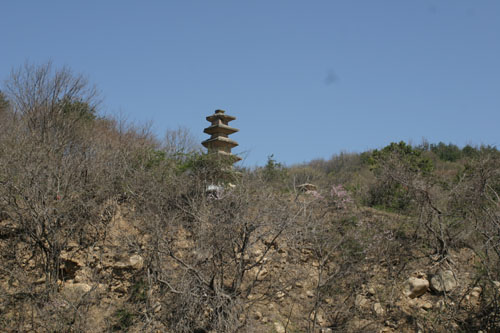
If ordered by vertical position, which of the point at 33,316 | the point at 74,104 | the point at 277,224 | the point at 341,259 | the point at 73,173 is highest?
the point at 74,104

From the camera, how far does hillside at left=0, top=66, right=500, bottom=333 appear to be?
780cm

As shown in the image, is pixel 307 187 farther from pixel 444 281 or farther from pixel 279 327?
pixel 279 327

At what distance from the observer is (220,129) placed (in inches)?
508

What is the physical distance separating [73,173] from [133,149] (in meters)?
3.81

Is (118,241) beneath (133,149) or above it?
beneath

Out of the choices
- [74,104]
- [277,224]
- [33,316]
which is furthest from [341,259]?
[74,104]

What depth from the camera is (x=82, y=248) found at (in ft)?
29.8

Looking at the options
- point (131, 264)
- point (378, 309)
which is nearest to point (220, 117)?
point (131, 264)

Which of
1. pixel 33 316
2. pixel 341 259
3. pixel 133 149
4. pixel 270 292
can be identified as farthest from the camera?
pixel 133 149

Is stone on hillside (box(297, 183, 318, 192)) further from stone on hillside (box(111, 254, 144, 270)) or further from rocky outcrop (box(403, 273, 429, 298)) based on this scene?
stone on hillside (box(111, 254, 144, 270))

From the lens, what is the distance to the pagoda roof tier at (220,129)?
12.9 metres

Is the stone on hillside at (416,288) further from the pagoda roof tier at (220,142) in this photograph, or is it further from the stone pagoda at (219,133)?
the pagoda roof tier at (220,142)

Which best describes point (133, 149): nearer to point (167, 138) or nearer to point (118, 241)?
point (118, 241)

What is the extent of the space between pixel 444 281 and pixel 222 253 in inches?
174
